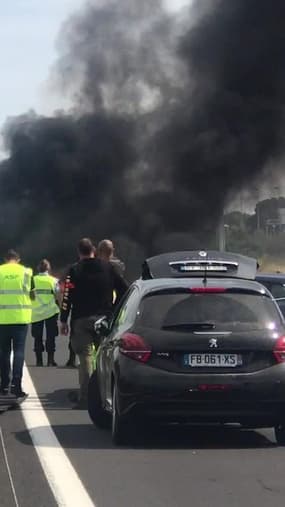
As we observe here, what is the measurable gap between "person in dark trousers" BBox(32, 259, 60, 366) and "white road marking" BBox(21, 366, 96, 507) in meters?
5.95

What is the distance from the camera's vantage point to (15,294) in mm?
12969

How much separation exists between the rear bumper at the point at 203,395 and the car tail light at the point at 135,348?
0.31 feet

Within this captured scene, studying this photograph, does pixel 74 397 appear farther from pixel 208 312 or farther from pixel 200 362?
pixel 200 362

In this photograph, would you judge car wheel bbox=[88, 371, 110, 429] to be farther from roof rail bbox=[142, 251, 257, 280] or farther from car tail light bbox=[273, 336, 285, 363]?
car tail light bbox=[273, 336, 285, 363]

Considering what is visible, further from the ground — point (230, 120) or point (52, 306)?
point (230, 120)

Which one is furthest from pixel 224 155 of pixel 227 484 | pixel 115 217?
pixel 227 484

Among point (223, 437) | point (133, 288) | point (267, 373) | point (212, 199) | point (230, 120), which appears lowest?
point (223, 437)

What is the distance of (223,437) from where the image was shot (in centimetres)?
1021

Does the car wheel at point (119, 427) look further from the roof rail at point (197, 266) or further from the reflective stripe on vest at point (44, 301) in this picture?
the reflective stripe on vest at point (44, 301)

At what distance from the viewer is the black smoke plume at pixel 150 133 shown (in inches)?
1821

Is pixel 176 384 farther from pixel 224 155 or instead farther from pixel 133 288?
pixel 224 155

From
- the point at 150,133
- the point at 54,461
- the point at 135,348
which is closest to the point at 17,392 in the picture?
the point at 135,348

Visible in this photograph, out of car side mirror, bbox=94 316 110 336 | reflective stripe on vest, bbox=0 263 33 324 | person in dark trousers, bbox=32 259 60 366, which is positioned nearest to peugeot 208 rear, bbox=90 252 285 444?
car side mirror, bbox=94 316 110 336

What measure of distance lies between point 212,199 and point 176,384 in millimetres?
38517
